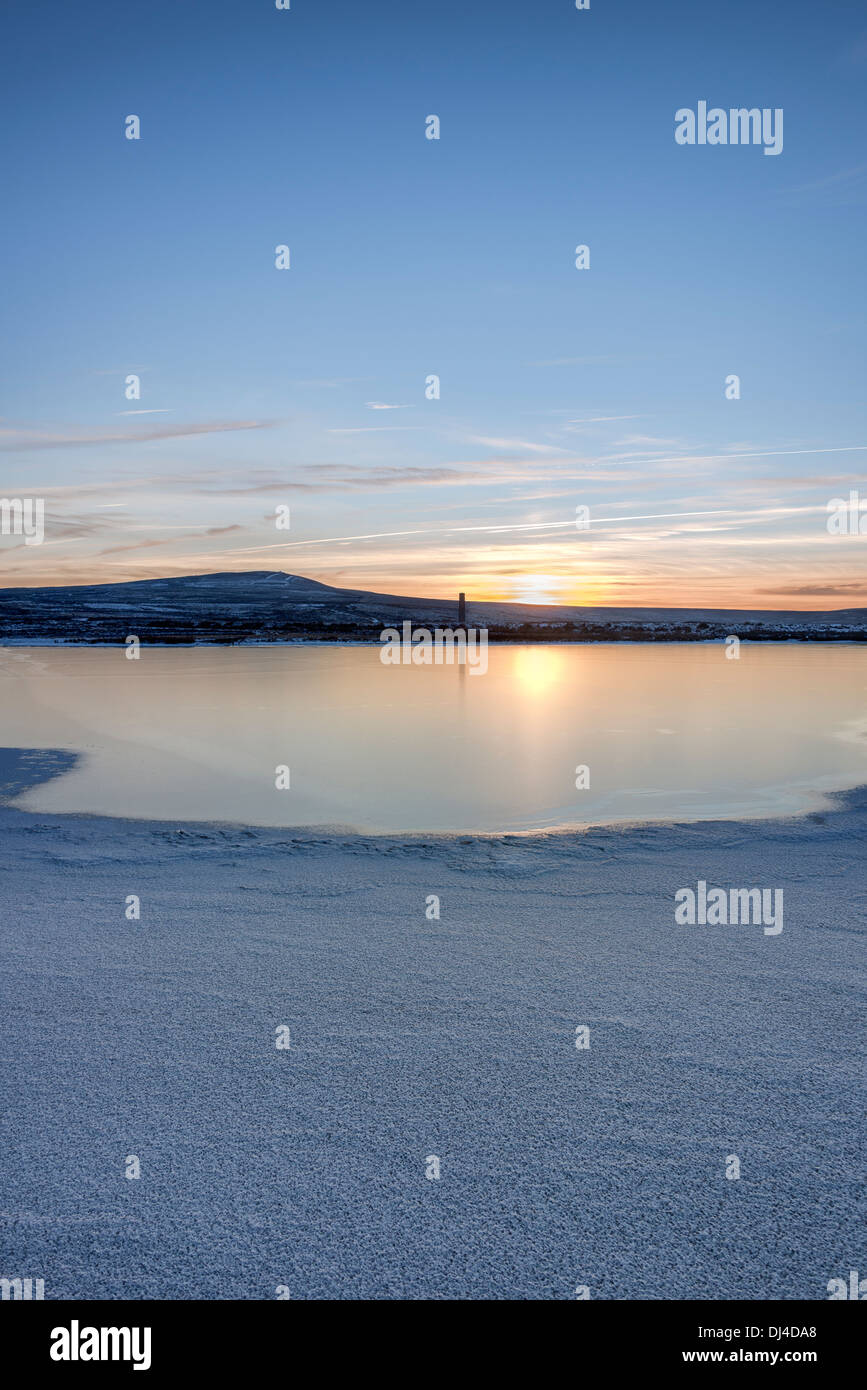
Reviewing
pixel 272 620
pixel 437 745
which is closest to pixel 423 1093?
pixel 437 745

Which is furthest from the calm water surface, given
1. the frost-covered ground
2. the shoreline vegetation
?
the shoreline vegetation

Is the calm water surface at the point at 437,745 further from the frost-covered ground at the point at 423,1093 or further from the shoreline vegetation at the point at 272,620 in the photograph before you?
the shoreline vegetation at the point at 272,620

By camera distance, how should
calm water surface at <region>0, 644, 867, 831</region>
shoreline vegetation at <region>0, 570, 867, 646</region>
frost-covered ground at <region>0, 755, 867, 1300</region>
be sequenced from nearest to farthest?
frost-covered ground at <region>0, 755, 867, 1300</region> → calm water surface at <region>0, 644, 867, 831</region> → shoreline vegetation at <region>0, 570, 867, 646</region>

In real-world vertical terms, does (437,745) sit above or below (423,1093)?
above

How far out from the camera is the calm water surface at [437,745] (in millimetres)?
9766

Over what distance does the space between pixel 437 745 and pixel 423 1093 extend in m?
10.5

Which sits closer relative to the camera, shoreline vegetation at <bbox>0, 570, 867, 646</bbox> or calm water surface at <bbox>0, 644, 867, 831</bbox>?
calm water surface at <bbox>0, 644, 867, 831</bbox>

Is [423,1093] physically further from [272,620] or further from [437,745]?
[272,620]

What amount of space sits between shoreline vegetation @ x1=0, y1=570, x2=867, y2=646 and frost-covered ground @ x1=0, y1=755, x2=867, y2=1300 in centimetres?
5178

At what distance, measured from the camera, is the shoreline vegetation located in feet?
221

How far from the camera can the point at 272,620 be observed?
97000 mm

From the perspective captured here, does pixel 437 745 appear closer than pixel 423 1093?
No

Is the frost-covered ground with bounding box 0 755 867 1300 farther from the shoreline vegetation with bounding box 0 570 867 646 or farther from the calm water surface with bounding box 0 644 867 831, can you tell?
the shoreline vegetation with bounding box 0 570 867 646

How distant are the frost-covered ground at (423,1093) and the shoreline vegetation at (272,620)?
5178 centimetres
